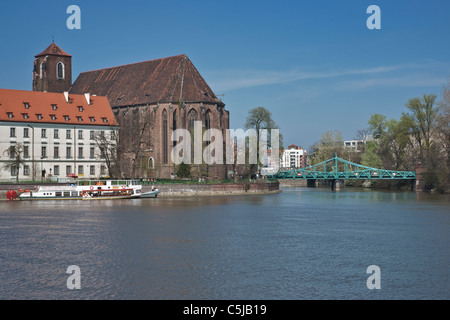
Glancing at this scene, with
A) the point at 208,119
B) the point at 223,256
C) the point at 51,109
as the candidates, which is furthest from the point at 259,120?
the point at 223,256

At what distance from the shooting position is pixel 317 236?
3150 cm

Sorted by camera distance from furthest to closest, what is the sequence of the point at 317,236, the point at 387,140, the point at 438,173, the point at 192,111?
the point at 387,140 < the point at 192,111 < the point at 438,173 < the point at 317,236

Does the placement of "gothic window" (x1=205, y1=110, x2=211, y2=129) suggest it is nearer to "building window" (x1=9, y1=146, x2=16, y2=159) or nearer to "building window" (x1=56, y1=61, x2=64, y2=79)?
"building window" (x1=9, y1=146, x2=16, y2=159)

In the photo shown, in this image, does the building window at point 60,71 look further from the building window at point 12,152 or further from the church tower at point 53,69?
the building window at point 12,152

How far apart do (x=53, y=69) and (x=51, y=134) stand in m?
26.2

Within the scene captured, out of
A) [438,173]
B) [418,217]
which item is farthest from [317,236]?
[438,173]

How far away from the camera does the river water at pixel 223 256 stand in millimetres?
19094

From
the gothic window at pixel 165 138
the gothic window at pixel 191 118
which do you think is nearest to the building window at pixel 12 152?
the gothic window at pixel 165 138

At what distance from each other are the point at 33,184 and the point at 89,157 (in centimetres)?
1296

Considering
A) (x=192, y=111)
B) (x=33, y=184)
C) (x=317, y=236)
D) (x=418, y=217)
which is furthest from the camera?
(x=192, y=111)

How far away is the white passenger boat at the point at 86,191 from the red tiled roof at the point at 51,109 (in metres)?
12.2
